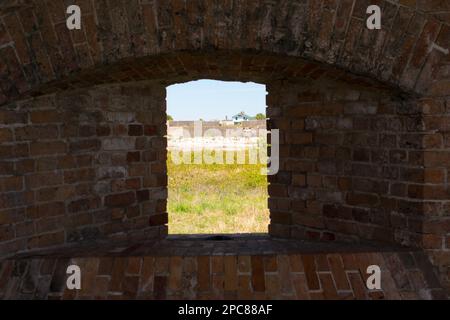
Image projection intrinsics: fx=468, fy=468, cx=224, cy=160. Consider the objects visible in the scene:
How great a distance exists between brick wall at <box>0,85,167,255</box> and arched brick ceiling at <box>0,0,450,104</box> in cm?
46

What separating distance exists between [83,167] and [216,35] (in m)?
1.65

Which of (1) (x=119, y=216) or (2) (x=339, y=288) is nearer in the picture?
(2) (x=339, y=288)

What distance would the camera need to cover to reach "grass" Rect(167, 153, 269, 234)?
25.7 feet

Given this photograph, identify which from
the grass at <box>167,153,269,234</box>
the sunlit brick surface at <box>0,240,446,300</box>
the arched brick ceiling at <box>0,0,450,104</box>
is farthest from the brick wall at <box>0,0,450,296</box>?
the grass at <box>167,153,269,234</box>

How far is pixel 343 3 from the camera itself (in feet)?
10.1

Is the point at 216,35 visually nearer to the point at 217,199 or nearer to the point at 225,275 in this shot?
the point at 225,275

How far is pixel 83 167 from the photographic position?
389 centimetres

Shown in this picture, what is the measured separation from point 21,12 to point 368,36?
227cm

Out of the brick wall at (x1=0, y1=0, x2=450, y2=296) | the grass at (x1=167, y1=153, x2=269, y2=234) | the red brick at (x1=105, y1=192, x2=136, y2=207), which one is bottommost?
the grass at (x1=167, y1=153, x2=269, y2=234)

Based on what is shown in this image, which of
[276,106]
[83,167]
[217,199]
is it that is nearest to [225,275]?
[83,167]

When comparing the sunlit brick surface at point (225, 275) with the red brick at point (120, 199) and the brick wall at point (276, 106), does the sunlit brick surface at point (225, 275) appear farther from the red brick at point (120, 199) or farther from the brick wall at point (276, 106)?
the red brick at point (120, 199)

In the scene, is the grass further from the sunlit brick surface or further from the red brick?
the sunlit brick surface
